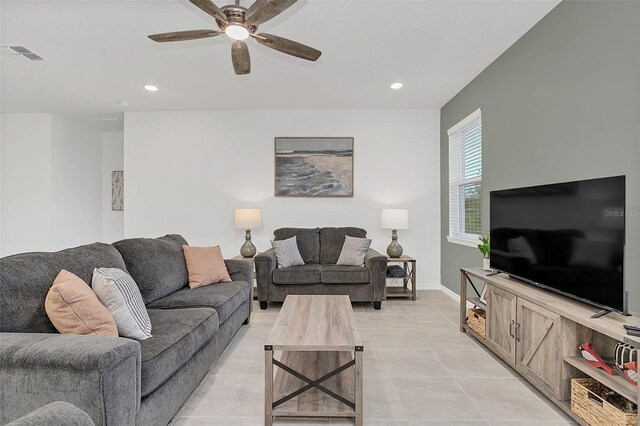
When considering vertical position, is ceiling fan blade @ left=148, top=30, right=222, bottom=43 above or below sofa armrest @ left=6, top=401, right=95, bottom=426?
above

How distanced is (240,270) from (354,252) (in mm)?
1503

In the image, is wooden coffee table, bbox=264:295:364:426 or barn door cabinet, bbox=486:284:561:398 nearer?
wooden coffee table, bbox=264:295:364:426

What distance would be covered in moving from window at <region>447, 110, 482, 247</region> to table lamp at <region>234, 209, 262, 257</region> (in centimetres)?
272

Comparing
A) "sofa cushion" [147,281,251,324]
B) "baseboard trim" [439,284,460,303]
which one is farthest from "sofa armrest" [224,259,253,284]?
"baseboard trim" [439,284,460,303]

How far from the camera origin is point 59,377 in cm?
135

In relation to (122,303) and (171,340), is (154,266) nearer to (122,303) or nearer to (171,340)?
(122,303)

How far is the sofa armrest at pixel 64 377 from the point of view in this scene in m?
1.34

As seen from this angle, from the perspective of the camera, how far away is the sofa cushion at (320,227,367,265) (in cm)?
473

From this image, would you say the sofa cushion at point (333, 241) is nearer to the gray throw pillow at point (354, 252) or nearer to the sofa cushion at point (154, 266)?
the gray throw pillow at point (354, 252)

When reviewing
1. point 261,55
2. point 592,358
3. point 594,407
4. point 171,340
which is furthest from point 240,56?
point 594,407

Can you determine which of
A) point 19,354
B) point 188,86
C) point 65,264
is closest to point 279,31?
point 188,86

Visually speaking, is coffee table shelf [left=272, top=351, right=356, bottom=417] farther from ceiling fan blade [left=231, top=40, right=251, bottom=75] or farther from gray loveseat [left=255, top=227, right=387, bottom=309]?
ceiling fan blade [left=231, top=40, right=251, bottom=75]

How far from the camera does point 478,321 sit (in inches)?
125

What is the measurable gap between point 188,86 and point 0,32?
173 centimetres
